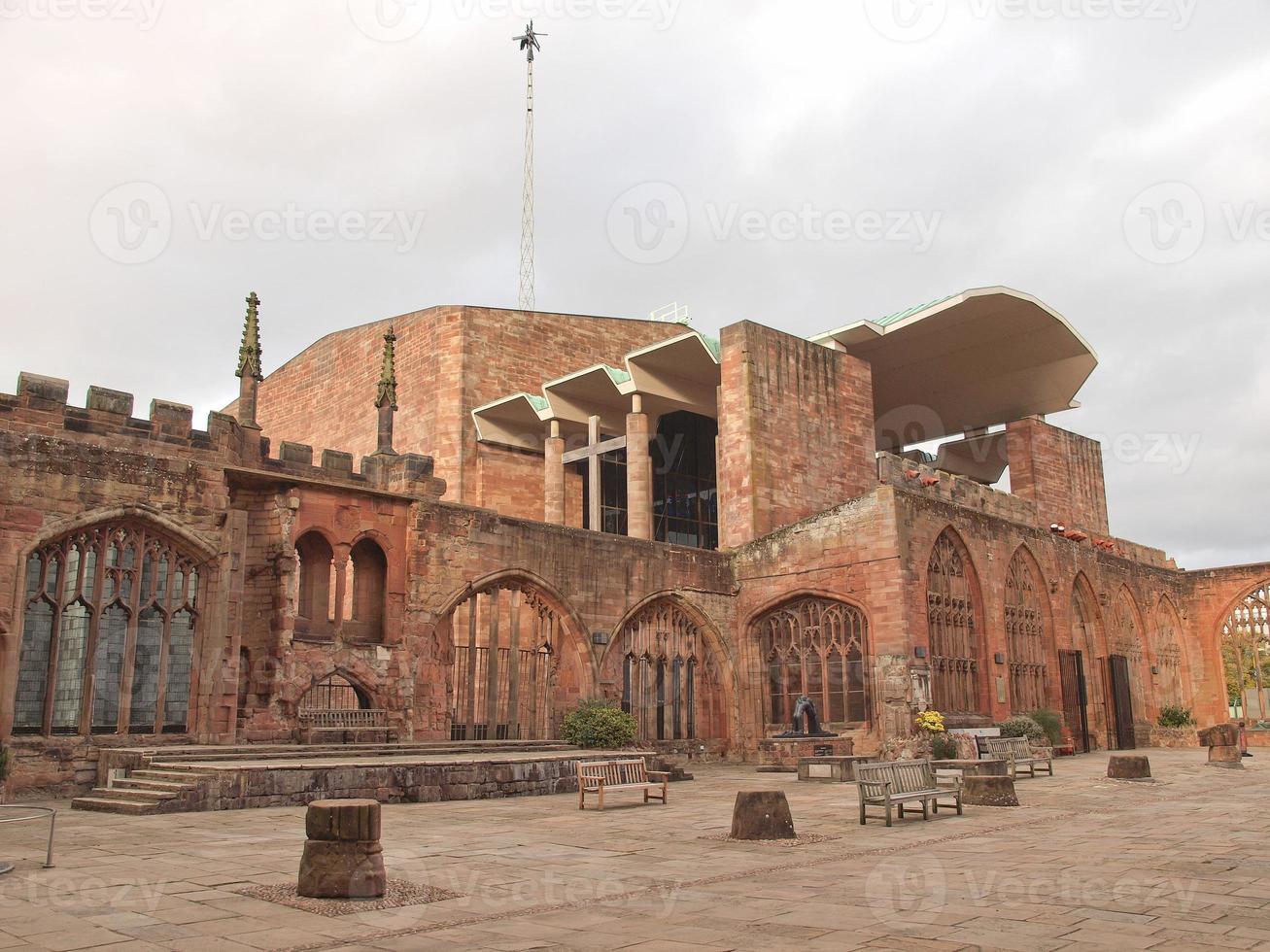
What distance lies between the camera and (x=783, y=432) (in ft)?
84.9

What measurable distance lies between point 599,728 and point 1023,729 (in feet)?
28.3

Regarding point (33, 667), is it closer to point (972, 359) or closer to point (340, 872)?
point (340, 872)

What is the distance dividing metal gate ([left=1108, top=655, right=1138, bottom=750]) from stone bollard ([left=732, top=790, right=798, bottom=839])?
20.5m

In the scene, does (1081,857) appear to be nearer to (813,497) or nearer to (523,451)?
(813,497)

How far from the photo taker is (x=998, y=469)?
37469mm

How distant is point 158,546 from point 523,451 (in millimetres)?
18323

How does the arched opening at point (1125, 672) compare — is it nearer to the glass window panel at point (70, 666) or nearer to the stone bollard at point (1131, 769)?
the stone bollard at point (1131, 769)

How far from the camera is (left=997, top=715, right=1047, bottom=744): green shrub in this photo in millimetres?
21109

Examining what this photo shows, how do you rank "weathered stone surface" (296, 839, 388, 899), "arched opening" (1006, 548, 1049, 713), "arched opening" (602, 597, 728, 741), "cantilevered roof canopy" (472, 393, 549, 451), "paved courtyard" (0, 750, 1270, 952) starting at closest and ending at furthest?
1. "paved courtyard" (0, 750, 1270, 952)
2. "weathered stone surface" (296, 839, 388, 899)
3. "arched opening" (602, 597, 728, 741)
4. "arched opening" (1006, 548, 1049, 713)
5. "cantilevered roof canopy" (472, 393, 549, 451)

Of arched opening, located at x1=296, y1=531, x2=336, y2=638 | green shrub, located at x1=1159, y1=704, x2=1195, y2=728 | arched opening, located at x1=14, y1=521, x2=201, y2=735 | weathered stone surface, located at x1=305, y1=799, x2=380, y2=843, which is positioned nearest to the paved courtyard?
weathered stone surface, located at x1=305, y1=799, x2=380, y2=843

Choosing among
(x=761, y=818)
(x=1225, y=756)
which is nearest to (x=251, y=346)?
(x=761, y=818)

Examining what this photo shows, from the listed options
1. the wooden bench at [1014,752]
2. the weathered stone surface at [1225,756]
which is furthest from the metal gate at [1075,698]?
the wooden bench at [1014,752]

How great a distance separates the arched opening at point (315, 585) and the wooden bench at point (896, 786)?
9.17 meters

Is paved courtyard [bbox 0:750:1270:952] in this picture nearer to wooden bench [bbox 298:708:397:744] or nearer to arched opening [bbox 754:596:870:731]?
wooden bench [bbox 298:708:397:744]
